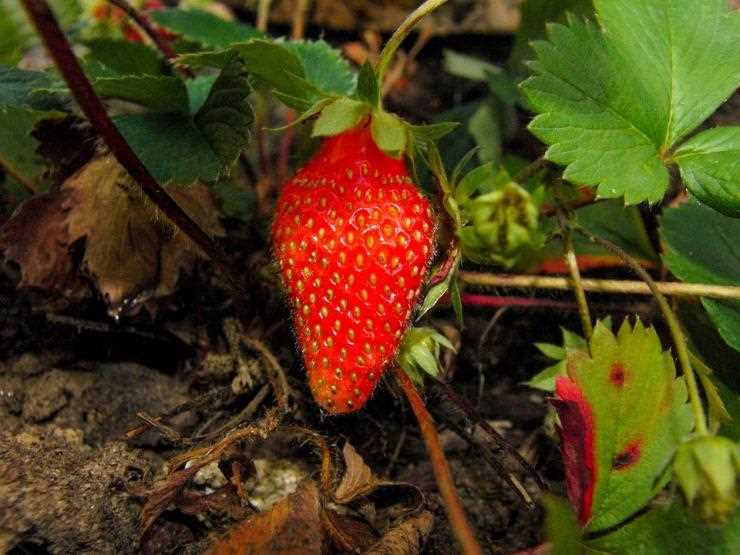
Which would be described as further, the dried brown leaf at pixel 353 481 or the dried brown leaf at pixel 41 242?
the dried brown leaf at pixel 41 242

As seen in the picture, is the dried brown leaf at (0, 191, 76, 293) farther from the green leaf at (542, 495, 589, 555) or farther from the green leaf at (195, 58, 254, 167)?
the green leaf at (542, 495, 589, 555)

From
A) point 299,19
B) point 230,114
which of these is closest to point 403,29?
point 230,114

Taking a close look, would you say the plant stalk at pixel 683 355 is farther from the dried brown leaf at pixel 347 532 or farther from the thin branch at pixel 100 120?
the thin branch at pixel 100 120

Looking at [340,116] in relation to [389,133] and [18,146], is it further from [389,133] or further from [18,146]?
[18,146]

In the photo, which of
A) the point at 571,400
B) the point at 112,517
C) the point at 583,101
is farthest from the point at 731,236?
the point at 112,517

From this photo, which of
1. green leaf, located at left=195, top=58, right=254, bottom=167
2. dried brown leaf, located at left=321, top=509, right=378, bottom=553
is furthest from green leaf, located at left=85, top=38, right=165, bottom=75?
dried brown leaf, located at left=321, top=509, right=378, bottom=553

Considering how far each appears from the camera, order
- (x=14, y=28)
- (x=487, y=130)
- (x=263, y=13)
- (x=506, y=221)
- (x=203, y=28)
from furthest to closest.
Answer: (x=263, y=13) < (x=487, y=130) < (x=203, y=28) < (x=14, y=28) < (x=506, y=221)

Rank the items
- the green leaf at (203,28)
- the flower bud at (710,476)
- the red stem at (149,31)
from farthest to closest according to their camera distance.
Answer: the green leaf at (203,28), the red stem at (149,31), the flower bud at (710,476)

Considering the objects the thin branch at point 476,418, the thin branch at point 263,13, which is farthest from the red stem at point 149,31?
the thin branch at point 476,418
